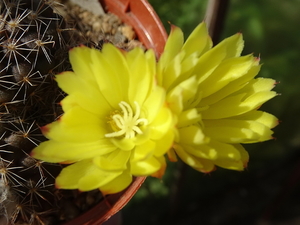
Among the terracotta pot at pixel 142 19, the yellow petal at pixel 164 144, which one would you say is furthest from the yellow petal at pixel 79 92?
the terracotta pot at pixel 142 19

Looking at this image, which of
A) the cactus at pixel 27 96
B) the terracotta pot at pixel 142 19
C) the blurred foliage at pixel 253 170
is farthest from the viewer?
the blurred foliage at pixel 253 170

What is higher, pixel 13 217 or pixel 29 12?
pixel 29 12

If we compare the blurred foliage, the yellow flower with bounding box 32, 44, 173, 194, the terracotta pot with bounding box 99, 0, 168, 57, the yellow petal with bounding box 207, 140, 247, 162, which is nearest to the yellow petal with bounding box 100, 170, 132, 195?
the yellow flower with bounding box 32, 44, 173, 194

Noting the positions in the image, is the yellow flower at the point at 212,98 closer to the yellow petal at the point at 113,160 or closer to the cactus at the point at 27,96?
the yellow petal at the point at 113,160

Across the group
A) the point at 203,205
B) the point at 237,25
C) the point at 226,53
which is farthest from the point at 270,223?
the point at 226,53

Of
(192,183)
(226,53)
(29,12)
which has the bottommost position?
(192,183)

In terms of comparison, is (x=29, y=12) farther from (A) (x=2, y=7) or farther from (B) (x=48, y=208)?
(B) (x=48, y=208)
